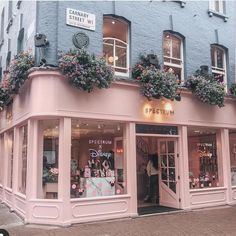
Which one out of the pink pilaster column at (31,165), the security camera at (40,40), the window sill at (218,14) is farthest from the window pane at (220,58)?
the pink pilaster column at (31,165)

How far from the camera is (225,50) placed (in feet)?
46.5

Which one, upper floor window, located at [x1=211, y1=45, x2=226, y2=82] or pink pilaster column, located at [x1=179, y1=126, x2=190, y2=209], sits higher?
upper floor window, located at [x1=211, y1=45, x2=226, y2=82]

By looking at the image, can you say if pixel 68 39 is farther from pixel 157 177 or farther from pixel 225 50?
pixel 225 50

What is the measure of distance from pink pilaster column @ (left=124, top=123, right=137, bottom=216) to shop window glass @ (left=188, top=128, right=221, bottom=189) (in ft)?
8.08

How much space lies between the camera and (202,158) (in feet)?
42.6

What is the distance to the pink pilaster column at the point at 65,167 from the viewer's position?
9.49 meters

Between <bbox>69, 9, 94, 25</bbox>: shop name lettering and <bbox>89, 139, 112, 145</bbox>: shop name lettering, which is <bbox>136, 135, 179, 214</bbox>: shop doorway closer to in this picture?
<bbox>89, 139, 112, 145</bbox>: shop name lettering

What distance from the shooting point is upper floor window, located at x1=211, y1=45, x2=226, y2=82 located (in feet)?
45.2

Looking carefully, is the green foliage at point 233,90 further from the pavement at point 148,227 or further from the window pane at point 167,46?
the pavement at point 148,227

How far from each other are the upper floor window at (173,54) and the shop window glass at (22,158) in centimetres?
519

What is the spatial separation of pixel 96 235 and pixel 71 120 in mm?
3219

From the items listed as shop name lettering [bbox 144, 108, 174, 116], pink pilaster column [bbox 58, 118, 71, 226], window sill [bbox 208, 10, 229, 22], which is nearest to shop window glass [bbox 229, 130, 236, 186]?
shop name lettering [bbox 144, 108, 174, 116]

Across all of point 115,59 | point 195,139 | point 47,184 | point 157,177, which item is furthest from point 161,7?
point 47,184

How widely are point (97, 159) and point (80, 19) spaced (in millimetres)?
4135
